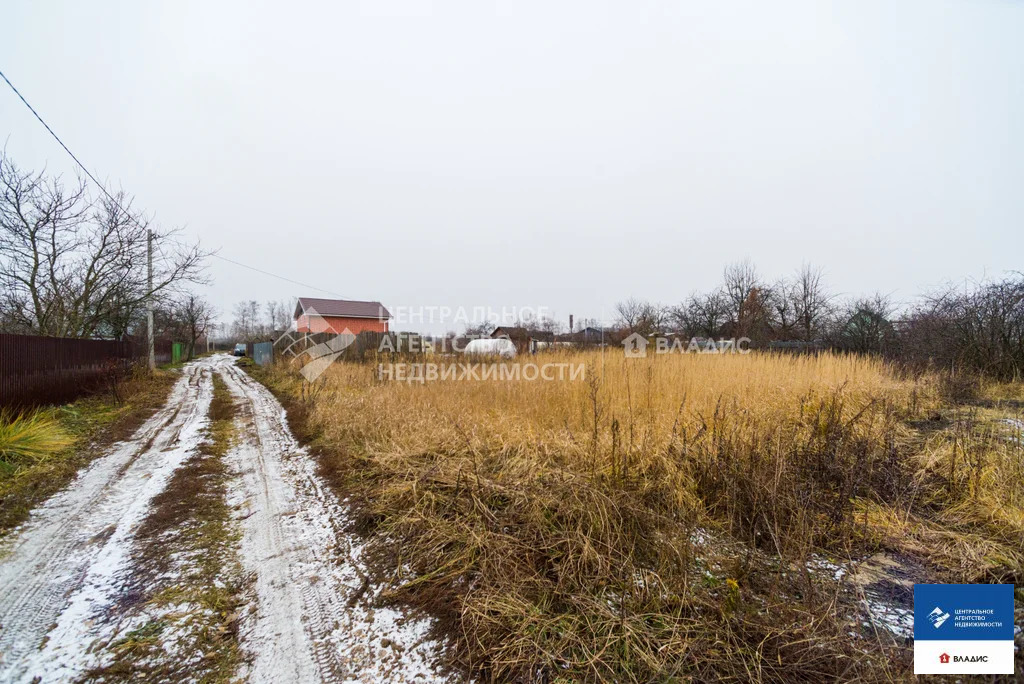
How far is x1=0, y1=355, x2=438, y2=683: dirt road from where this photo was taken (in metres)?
1.91

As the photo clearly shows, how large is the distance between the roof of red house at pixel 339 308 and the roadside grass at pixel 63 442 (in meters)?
A: 27.0

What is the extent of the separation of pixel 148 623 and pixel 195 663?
1.87ft

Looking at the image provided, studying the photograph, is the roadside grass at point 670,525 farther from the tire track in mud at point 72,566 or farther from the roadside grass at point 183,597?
the tire track in mud at point 72,566

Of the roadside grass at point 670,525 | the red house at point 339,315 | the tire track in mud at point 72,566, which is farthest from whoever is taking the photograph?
the red house at point 339,315

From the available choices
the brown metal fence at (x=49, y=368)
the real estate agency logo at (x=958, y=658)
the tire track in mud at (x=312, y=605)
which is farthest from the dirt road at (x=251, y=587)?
the brown metal fence at (x=49, y=368)

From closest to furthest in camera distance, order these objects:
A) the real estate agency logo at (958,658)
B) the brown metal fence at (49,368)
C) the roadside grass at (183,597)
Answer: the real estate agency logo at (958,658) → the roadside grass at (183,597) → the brown metal fence at (49,368)

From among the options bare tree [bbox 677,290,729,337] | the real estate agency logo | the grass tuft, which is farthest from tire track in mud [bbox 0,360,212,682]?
bare tree [bbox 677,290,729,337]

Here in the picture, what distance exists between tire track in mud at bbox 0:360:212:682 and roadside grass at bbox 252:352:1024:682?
1.61m

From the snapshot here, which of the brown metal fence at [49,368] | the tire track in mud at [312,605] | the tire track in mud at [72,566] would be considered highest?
the brown metal fence at [49,368]

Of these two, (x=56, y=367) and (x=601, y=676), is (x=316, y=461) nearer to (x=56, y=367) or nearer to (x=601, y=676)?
(x=601, y=676)

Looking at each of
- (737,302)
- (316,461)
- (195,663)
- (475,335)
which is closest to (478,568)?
(195,663)

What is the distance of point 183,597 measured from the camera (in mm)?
2359

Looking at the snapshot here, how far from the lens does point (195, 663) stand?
1882mm

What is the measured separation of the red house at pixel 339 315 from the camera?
34500 mm
